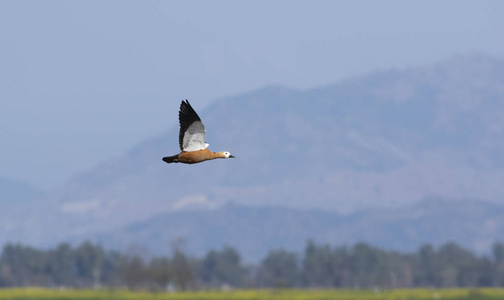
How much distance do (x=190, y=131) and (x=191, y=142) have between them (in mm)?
281

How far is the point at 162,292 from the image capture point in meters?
144

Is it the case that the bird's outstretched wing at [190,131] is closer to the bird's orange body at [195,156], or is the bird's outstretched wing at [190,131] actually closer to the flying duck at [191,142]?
the flying duck at [191,142]

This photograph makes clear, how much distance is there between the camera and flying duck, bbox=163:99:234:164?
55.0 feet

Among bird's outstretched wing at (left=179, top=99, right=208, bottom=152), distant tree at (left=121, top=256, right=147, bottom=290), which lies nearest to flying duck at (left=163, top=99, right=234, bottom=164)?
bird's outstretched wing at (left=179, top=99, right=208, bottom=152)

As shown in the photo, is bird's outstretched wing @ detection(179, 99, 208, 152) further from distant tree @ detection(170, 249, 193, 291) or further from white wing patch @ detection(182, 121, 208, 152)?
distant tree @ detection(170, 249, 193, 291)

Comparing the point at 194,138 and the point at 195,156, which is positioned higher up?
the point at 194,138

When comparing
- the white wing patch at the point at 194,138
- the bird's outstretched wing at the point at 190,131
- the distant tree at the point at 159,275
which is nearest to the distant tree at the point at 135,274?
the distant tree at the point at 159,275

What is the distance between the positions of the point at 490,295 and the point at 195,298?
38.5 meters

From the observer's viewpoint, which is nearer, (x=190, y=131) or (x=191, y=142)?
(x=191, y=142)

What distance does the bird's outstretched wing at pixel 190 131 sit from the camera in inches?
680

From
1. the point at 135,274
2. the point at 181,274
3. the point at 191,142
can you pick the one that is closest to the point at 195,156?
the point at 191,142

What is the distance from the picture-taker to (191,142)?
57.0 feet

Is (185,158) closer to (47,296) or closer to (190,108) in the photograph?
(190,108)

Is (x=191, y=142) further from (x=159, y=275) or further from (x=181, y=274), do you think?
(x=181, y=274)
